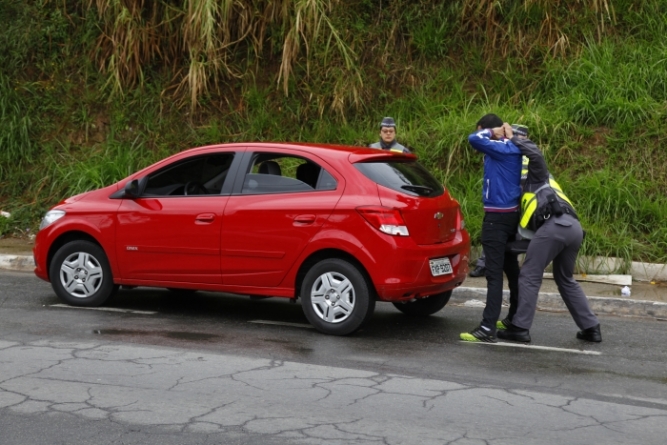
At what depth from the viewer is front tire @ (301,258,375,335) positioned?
27.0 ft

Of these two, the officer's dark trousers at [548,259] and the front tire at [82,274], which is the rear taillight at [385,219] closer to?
the officer's dark trousers at [548,259]

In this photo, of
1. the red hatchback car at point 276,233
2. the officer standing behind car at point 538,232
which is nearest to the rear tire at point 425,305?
the red hatchback car at point 276,233

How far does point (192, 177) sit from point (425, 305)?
244cm

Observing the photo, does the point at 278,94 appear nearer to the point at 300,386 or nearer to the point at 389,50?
the point at 389,50

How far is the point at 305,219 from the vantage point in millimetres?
8430

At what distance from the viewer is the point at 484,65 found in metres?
14.7

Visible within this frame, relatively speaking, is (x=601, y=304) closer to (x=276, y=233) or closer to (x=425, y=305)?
(x=425, y=305)

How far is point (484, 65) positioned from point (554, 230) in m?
6.94

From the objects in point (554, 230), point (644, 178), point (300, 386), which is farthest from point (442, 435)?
point (644, 178)

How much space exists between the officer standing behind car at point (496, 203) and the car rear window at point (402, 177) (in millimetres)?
573

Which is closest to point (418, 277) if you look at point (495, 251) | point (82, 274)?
point (495, 251)

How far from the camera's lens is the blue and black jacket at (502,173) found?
27.0ft

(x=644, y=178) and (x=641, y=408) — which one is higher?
(x=644, y=178)

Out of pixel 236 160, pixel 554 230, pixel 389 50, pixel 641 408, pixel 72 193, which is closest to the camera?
pixel 641 408
